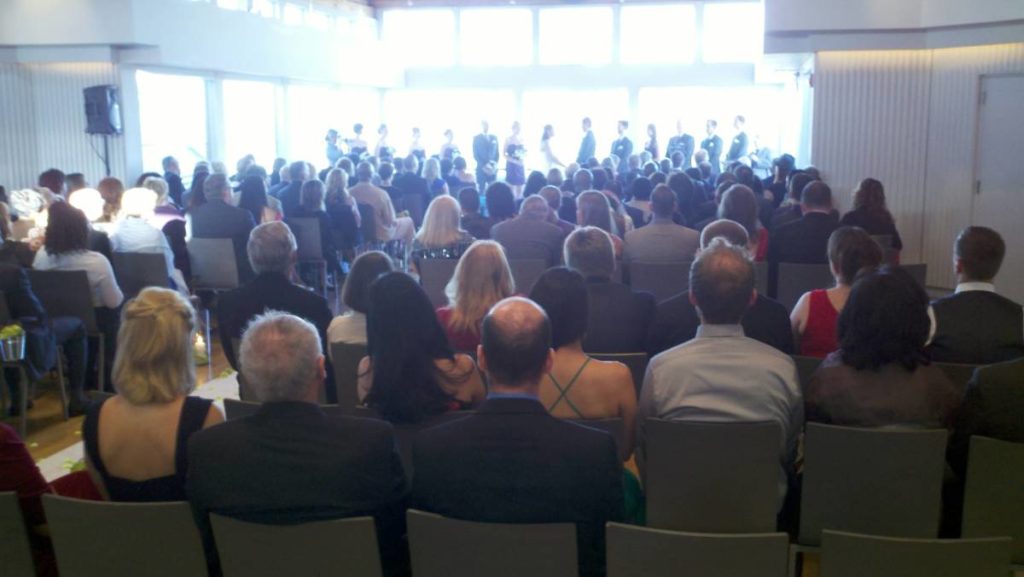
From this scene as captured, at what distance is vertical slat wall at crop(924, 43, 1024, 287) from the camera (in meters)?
9.55

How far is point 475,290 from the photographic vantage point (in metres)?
4.37

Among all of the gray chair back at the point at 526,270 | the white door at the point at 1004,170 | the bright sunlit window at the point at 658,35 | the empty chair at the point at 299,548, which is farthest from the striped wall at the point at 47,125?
the bright sunlit window at the point at 658,35

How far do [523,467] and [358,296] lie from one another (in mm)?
2119

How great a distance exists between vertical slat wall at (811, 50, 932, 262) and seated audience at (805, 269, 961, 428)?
7939 millimetres

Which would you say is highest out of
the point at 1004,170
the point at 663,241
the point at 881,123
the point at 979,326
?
the point at 881,123

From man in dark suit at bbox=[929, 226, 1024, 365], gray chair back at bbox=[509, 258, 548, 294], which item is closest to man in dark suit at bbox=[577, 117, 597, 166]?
gray chair back at bbox=[509, 258, 548, 294]

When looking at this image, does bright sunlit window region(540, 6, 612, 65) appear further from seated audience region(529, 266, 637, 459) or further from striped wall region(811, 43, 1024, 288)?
seated audience region(529, 266, 637, 459)

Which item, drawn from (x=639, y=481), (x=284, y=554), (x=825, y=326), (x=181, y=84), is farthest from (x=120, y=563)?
(x=181, y=84)

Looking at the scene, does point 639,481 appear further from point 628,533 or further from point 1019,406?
point 1019,406

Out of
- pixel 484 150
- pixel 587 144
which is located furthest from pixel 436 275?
pixel 587 144

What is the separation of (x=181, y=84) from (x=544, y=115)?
9226 mm

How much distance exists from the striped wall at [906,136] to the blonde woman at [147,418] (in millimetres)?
8794

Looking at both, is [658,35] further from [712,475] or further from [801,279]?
[712,475]

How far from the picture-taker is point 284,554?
245 cm
